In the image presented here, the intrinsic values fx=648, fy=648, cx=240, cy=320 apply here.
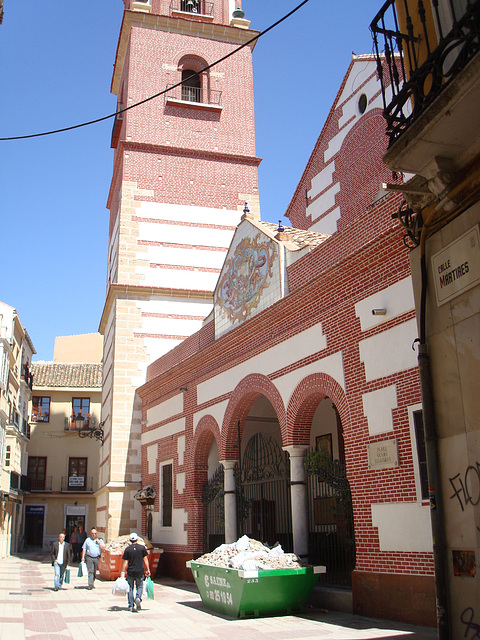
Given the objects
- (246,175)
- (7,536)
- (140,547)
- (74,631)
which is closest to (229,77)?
(246,175)

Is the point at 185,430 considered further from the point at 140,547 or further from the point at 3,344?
the point at 3,344

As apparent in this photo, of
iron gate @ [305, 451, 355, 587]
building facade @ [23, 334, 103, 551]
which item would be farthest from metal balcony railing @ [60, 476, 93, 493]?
iron gate @ [305, 451, 355, 587]

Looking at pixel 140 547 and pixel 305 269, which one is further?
pixel 305 269

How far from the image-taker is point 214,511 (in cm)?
1639

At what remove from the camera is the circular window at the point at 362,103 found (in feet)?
60.8

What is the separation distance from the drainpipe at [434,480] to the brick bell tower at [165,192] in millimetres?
15488

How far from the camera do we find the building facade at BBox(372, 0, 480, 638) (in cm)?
554

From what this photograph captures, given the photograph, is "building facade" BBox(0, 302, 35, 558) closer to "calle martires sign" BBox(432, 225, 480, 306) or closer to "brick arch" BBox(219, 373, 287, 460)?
"brick arch" BBox(219, 373, 287, 460)

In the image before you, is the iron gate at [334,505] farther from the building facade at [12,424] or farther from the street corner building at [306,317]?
Result: the building facade at [12,424]

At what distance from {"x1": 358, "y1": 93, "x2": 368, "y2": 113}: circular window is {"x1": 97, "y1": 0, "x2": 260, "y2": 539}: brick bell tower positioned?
662 centimetres

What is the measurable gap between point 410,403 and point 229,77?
2002 cm

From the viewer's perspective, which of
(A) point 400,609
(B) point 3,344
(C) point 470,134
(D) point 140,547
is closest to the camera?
(C) point 470,134

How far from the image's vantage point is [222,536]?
1588 cm

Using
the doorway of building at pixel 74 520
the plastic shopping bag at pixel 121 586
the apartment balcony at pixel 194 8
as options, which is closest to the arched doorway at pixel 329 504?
the plastic shopping bag at pixel 121 586
